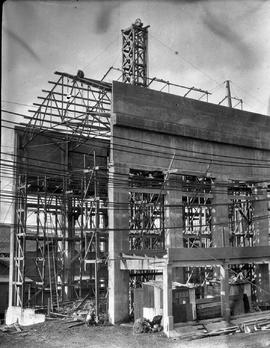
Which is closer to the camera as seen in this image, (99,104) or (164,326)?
(164,326)

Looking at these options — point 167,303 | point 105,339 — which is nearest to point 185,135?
point 167,303

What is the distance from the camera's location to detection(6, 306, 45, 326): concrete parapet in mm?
25328

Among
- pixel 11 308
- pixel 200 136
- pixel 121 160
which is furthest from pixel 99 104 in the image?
pixel 11 308

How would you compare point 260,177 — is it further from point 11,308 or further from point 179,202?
point 11,308

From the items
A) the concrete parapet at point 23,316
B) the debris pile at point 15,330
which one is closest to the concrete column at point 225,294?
the debris pile at point 15,330

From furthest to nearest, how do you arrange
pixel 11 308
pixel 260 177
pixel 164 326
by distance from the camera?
pixel 260 177
pixel 11 308
pixel 164 326

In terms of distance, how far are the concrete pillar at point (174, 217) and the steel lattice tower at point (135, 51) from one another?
12012 mm

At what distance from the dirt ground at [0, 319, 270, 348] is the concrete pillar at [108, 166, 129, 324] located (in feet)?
4.41

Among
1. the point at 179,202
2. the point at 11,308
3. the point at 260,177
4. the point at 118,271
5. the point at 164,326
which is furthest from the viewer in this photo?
the point at 260,177

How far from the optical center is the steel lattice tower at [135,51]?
116 ft

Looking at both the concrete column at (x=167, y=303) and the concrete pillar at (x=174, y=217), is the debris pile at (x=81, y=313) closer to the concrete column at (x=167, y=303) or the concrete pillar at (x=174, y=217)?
the concrete column at (x=167, y=303)

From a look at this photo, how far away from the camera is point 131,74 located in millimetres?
35281

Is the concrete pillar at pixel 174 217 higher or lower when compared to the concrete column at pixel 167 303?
higher

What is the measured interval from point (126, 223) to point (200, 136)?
762 cm
